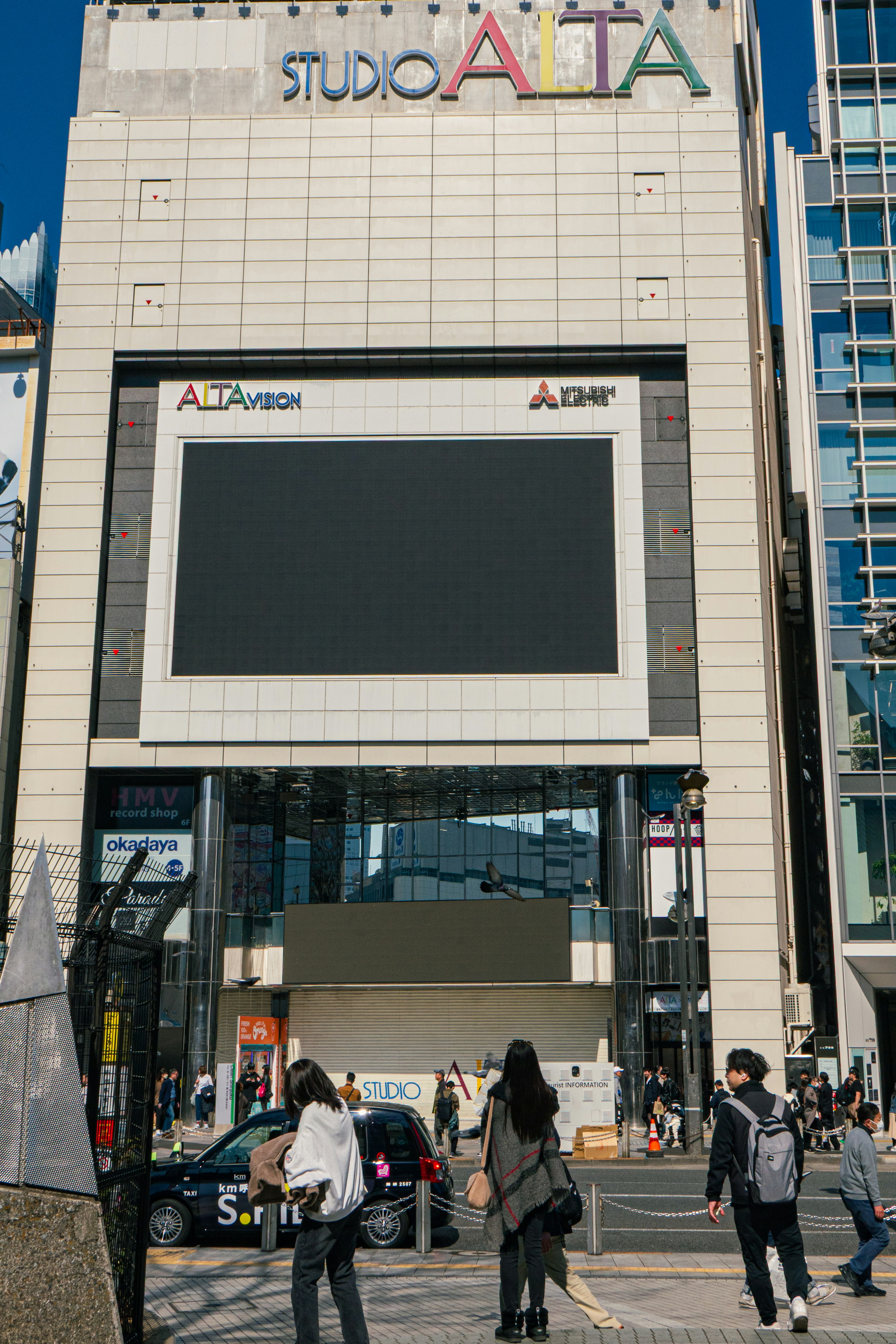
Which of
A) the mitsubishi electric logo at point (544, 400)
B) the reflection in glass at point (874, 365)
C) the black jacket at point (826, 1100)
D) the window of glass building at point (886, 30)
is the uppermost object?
the window of glass building at point (886, 30)

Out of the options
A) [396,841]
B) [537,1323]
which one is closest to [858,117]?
[396,841]

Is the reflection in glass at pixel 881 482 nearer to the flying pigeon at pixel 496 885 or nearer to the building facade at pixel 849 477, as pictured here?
the building facade at pixel 849 477

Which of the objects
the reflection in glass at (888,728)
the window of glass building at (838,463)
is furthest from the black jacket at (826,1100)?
the window of glass building at (838,463)

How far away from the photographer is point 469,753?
39500 millimetres

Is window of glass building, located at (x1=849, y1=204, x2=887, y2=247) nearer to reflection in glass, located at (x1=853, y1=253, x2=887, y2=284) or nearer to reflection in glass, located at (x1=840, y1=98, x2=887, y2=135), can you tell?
reflection in glass, located at (x1=853, y1=253, x2=887, y2=284)

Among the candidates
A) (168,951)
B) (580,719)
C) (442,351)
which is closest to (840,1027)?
(580,719)

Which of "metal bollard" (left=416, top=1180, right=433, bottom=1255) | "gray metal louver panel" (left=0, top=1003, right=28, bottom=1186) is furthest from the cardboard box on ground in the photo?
"gray metal louver panel" (left=0, top=1003, right=28, bottom=1186)

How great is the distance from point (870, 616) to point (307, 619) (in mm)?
20608

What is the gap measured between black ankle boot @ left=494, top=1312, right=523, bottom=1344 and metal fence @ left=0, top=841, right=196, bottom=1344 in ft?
7.62

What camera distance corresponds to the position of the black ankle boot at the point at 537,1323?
8.81 m

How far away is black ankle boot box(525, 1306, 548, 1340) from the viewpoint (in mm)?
8812

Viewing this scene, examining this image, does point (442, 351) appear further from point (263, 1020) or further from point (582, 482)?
point (263, 1020)

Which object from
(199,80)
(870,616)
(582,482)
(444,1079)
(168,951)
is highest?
(199,80)

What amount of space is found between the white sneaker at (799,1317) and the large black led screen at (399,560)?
100ft
